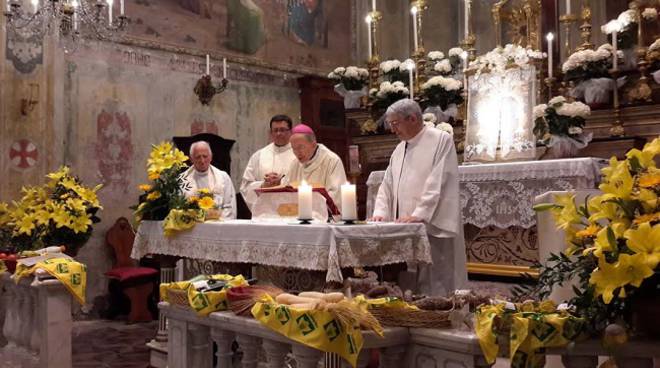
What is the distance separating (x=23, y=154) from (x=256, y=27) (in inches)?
168

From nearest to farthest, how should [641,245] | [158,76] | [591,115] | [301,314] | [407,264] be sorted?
[641,245] < [301,314] < [407,264] < [591,115] < [158,76]

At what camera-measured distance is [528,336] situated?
1.98 meters

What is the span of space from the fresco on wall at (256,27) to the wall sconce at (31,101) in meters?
1.70

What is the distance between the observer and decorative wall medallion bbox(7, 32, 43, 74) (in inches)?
324

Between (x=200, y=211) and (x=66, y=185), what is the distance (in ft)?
4.25

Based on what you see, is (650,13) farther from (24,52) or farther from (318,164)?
(24,52)

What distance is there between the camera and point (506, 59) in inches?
306

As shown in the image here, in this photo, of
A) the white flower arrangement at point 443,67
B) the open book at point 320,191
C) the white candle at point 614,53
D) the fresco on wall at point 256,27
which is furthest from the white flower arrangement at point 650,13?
the fresco on wall at point 256,27

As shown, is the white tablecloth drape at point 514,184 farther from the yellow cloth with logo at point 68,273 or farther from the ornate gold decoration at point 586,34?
the yellow cloth with logo at point 68,273

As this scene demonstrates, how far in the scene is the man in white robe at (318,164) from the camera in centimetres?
545

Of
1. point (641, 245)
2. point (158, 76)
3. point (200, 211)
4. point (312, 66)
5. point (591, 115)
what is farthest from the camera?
point (312, 66)

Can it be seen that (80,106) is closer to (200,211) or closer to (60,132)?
(60,132)

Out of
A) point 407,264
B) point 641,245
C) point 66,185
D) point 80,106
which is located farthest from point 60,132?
point 641,245

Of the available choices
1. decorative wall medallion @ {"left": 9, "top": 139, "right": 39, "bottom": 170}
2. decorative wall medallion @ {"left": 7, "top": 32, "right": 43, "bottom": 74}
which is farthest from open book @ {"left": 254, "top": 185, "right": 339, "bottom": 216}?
decorative wall medallion @ {"left": 7, "top": 32, "right": 43, "bottom": 74}
